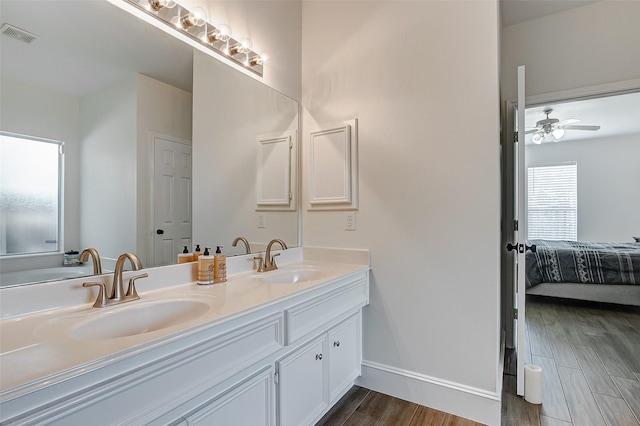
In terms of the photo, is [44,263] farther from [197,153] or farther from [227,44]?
[227,44]

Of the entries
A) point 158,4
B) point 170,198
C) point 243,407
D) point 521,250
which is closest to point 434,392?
point 521,250

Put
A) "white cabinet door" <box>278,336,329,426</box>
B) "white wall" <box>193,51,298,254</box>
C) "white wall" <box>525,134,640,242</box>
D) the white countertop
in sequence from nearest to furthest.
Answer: the white countertop, "white cabinet door" <box>278,336,329,426</box>, "white wall" <box>193,51,298,254</box>, "white wall" <box>525,134,640,242</box>

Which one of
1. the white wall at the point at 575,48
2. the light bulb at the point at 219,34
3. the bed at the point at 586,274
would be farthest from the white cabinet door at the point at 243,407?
the bed at the point at 586,274

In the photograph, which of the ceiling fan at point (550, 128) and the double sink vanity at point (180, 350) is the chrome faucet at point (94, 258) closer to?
the double sink vanity at point (180, 350)

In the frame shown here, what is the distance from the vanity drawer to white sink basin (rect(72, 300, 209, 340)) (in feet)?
1.28

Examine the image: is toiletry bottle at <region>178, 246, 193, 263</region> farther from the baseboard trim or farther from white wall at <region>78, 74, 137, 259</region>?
the baseboard trim

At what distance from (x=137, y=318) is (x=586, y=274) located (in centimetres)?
483

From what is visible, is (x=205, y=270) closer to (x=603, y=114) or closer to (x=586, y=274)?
(x=586, y=274)

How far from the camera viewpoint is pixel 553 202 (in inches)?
251

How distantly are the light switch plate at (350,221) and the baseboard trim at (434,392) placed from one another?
3.01 feet

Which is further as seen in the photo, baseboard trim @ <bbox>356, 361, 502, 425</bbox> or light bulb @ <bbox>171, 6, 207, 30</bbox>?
baseboard trim @ <bbox>356, 361, 502, 425</bbox>

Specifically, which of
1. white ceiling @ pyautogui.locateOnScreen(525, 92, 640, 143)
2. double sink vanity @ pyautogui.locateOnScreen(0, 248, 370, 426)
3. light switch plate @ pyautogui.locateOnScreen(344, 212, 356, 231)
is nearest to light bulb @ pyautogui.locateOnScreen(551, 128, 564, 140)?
white ceiling @ pyautogui.locateOnScreen(525, 92, 640, 143)

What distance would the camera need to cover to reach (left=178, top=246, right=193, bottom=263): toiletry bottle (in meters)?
1.58

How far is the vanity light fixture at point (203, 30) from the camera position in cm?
149
